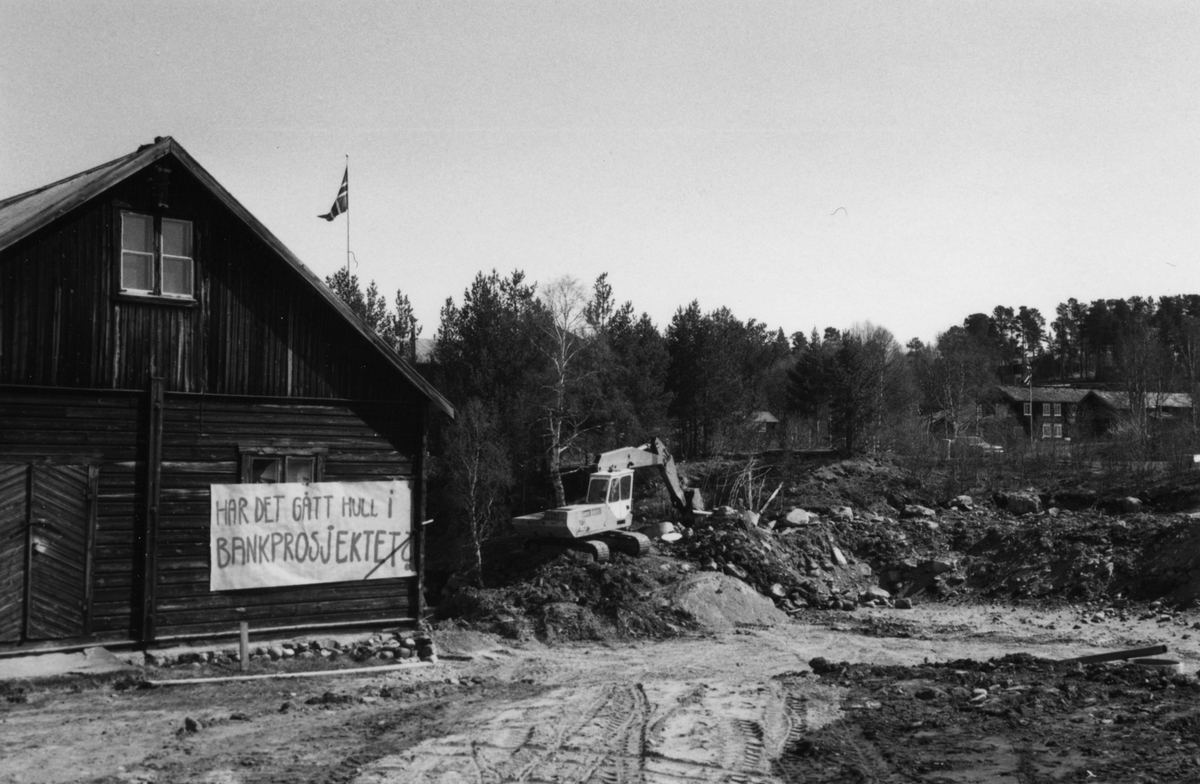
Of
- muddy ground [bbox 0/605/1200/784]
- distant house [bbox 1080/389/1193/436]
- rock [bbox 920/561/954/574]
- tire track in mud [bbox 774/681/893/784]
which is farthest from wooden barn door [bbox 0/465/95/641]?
distant house [bbox 1080/389/1193/436]

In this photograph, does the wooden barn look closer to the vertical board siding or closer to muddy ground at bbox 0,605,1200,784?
the vertical board siding

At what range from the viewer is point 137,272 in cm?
1530

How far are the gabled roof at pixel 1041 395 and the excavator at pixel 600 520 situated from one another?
54.3m

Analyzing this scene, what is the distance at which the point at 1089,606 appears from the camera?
2483 centimetres

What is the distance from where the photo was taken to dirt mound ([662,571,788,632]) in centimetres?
2320

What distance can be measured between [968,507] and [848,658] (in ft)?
62.6

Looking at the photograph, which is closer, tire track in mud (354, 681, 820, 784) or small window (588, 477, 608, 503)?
tire track in mud (354, 681, 820, 784)

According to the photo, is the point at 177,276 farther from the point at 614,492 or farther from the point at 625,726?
the point at 614,492

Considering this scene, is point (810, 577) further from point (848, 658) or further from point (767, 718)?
point (767, 718)

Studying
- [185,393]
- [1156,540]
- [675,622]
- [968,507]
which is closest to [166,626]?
[185,393]

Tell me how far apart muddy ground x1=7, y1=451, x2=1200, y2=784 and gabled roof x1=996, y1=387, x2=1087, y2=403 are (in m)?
50.0

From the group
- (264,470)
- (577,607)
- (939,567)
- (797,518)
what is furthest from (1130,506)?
(264,470)

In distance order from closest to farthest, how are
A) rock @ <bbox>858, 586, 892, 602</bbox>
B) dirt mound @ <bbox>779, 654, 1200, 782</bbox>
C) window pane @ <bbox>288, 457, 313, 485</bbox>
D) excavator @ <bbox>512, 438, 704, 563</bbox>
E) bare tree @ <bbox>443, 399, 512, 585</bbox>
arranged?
dirt mound @ <bbox>779, 654, 1200, 782</bbox>, window pane @ <bbox>288, 457, 313, 485</bbox>, rock @ <bbox>858, 586, 892, 602</bbox>, excavator @ <bbox>512, 438, 704, 563</bbox>, bare tree @ <bbox>443, 399, 512, 585</bbox>

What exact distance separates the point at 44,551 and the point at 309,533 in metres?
3.79
